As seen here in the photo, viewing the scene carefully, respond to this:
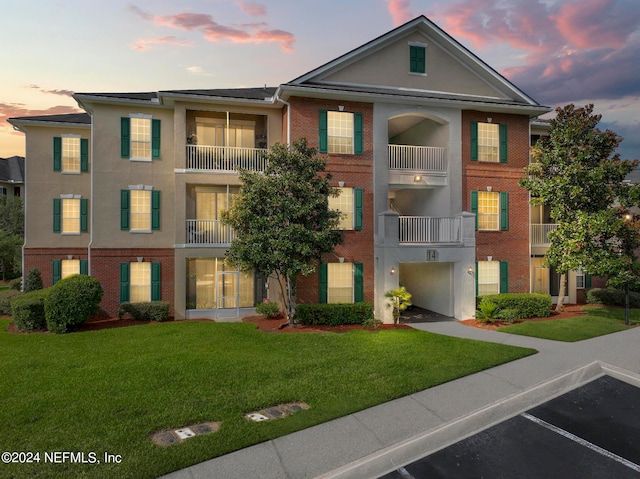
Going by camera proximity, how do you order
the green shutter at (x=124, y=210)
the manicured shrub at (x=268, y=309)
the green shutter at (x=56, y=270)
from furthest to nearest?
the green shutter at (x=56, y=270), the green shutter at (x=124, y=210), the manicured shrub at (x=268, y=309)

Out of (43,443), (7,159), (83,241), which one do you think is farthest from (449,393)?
(7,159)

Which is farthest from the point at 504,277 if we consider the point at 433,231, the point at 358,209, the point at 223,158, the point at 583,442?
the point at 223,158

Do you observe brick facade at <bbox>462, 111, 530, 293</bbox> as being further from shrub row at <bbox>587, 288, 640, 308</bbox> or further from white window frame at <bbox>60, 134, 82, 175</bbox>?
Result: white window frame at <bbox>60, 134, 82, 175</bbox>

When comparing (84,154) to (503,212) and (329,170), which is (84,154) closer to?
(329,170)

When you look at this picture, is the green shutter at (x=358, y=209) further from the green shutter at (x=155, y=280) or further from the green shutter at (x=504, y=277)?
the green shutter at (x=155, y=280)

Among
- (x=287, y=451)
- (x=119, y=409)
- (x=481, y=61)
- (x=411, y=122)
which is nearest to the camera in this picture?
(x=287, y=451)

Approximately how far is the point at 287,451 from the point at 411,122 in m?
18.0

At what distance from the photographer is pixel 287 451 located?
6145 mm

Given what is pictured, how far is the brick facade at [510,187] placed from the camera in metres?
18.6

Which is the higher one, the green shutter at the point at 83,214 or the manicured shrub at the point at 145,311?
the green shutter at the point at 83,214

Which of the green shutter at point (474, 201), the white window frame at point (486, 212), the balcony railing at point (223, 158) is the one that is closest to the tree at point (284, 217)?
the balcony railing at point (223, 158)

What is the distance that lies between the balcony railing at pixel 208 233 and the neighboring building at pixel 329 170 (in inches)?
3.5

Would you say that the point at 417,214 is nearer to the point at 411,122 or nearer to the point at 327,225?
the point at 411,122

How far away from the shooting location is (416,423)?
711cm
